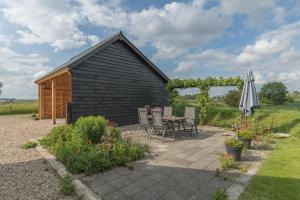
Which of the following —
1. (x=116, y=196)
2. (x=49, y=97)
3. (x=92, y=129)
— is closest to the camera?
(x=116, y=196)

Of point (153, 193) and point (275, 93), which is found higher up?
point (275, 93)

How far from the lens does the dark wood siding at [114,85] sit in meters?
9.16

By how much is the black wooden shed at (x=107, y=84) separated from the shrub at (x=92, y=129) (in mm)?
3317

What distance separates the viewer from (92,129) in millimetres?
5582

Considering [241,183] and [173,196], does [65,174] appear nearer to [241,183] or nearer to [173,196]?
[173,196]

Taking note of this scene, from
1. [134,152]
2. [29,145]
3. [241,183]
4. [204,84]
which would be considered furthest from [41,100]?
[241,183]

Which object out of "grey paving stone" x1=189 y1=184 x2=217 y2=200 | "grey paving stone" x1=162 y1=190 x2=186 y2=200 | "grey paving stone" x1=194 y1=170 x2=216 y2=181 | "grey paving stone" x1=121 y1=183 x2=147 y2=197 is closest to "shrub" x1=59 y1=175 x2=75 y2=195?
"grey paving stone" x1=121 y1=183 x2=147 y2=197

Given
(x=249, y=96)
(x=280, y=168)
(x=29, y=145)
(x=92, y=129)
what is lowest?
(x=280, y=168)

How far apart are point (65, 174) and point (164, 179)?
207 centimetres

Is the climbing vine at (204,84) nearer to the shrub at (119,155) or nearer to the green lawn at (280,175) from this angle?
the green lawn at (280,175)

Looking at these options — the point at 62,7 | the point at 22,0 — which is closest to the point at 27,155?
the point at 22,0

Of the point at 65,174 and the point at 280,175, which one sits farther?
Answer: the point at 280,175

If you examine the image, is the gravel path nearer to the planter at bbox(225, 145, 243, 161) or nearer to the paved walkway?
the paved walkway

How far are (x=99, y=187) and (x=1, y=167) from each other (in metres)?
2.86
